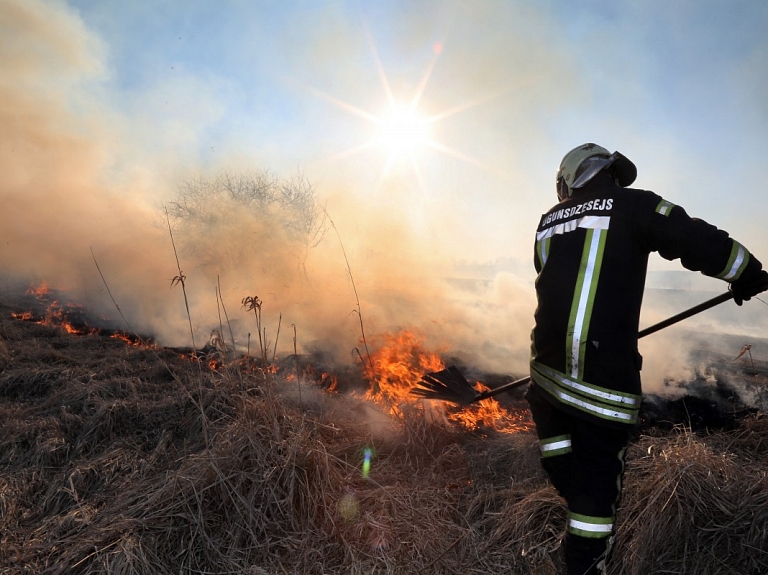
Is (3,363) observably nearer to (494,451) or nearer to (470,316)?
(494,451)

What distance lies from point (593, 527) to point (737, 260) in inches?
53.3

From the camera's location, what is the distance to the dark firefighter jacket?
1.93 meters

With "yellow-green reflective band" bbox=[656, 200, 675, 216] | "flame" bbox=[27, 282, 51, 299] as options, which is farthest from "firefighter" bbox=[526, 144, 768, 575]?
"flame" bbox=[27, 282, 51, 299]

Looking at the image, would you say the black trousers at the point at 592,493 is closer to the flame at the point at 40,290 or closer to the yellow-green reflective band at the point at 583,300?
the yellow-green reflective band at the point at 583,300

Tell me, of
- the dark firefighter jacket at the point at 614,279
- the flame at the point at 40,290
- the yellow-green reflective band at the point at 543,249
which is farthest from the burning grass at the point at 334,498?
the flame at the point at 40,290

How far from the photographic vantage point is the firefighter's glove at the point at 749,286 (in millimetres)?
2129

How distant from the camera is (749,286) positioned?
2.19 metres

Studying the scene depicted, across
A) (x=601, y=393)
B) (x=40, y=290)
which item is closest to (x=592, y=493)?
(x=601, y=393)

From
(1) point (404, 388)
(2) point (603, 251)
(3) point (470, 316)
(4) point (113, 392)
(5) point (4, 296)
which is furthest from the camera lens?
(5) point (4, 296)

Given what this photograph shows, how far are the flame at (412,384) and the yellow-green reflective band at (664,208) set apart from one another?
2405 millimetres

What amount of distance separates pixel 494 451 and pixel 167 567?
229 cm

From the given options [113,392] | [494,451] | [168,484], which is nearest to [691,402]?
[494,451]

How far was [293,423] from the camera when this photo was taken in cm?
292

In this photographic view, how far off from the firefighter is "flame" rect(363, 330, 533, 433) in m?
1.84
